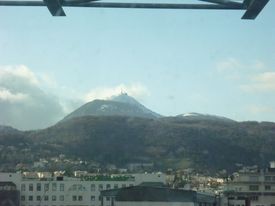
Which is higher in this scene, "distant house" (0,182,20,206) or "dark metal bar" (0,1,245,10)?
"dark metal bar" (0,1,245,10)

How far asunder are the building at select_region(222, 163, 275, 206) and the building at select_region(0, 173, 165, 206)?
62.3 feet

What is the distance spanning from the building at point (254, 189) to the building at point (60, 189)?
19.0 meters

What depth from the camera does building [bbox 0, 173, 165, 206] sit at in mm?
90875

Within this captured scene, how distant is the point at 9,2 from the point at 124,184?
88.6 metres

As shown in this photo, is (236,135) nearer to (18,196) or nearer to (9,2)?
(18,196)

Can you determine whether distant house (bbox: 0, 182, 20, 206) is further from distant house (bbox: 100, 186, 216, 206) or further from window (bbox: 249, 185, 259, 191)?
window (bbox: 249, 185, 259, 191)

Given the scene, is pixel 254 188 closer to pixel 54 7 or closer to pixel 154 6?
pixel 154 6

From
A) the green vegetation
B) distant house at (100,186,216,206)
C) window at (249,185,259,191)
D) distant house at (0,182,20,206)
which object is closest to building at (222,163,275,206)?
window at (249,185,259,191)

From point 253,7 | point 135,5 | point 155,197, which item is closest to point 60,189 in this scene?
point 155,197

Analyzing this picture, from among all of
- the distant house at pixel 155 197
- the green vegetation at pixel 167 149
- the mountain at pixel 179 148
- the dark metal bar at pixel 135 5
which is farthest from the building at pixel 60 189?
the dark metal bar at pixel 135 5

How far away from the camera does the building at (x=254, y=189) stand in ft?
254

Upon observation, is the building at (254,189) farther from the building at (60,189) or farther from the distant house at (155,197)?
the building at (60,189)

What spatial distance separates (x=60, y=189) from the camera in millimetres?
91875

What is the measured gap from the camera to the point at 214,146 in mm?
184000
